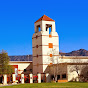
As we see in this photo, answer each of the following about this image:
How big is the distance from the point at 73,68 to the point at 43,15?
21382 mm

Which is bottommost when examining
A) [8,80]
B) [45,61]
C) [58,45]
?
[8,80]

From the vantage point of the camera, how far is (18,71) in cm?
8006

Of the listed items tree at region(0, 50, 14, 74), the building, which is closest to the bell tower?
the building

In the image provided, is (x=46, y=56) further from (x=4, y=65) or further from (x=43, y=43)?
(x=4, y=65)

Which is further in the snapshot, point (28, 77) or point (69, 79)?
point (28, 77)

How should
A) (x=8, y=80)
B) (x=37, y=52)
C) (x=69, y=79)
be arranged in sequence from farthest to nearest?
1. (x=37, y=52)
2. (x=8, y=80)
3. (x=69, y=79)

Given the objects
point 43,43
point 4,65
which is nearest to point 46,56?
point 43,43

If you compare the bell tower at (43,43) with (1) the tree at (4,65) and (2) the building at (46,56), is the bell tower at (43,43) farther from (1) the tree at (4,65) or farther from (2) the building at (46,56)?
(1) the tree at (4,65)

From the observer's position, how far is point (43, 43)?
249 ft

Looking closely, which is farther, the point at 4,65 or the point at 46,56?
the point at 46,56

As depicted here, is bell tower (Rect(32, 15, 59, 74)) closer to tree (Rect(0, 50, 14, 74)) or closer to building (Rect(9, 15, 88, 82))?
building (Rect(9, 15, 88, 82))

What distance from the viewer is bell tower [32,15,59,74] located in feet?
248

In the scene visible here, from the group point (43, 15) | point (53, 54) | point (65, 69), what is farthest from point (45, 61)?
point (43, 15)

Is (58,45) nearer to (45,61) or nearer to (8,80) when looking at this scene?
(45,61)
